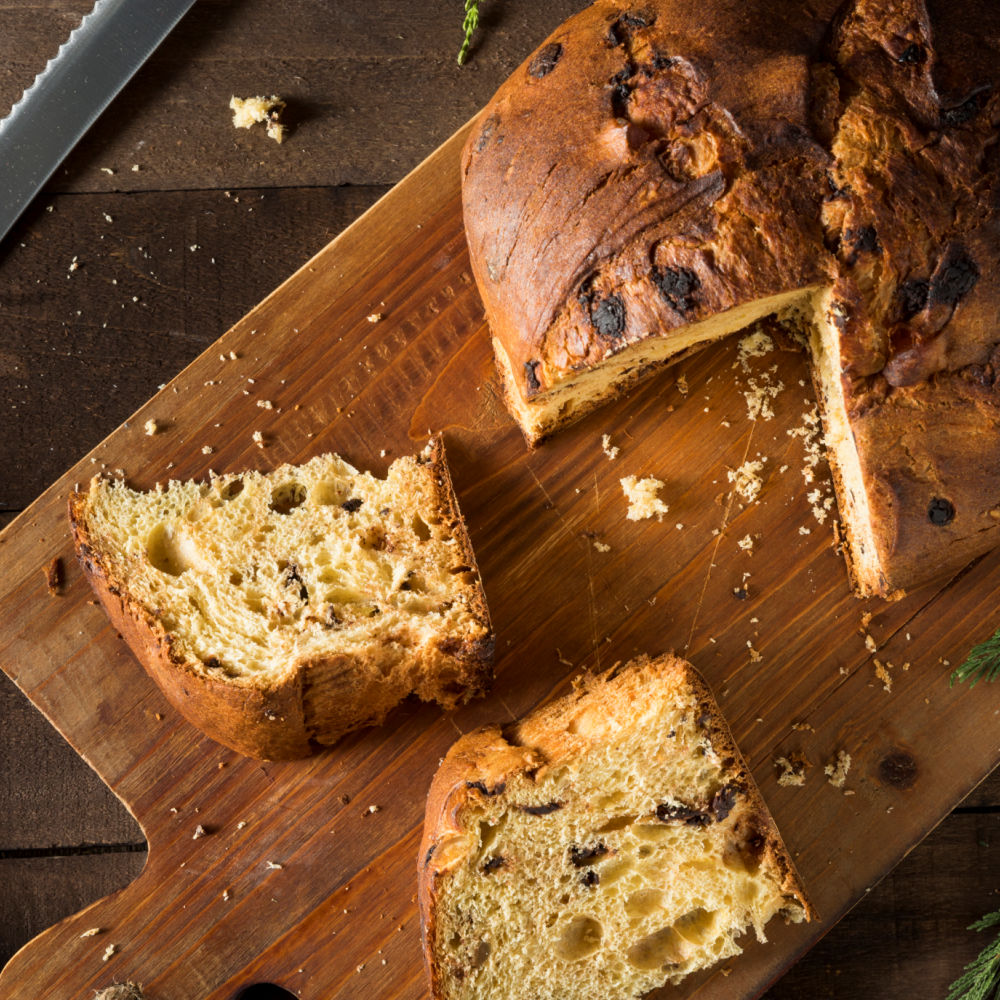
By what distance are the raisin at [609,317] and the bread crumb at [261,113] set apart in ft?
4.78

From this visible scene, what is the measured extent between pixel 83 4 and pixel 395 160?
1203mm

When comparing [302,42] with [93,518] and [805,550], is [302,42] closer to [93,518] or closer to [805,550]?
[93,518]

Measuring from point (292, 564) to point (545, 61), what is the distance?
5.18 feet

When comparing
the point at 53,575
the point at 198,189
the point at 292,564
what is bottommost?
the point at 292,564

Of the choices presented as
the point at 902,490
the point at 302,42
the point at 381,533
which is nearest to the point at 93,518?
the point at 381,533

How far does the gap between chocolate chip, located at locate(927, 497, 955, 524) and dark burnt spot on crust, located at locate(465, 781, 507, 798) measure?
4.48ft

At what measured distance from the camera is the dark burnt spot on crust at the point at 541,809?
8.39 feet

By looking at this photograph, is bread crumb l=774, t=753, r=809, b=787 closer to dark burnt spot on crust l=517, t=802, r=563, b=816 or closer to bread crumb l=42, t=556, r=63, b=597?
dark burnt spot on crust l=517, t=802, r=563, b=816

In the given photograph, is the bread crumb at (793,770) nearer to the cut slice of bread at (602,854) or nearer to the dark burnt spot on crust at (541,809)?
the cut slice of bread at (602,854)

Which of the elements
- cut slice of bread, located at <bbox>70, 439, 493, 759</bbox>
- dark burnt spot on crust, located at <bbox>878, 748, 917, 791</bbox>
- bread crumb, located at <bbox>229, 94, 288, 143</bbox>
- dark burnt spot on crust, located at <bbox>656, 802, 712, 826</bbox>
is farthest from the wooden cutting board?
bread crumb, located at <bbox>229, 94, 288, 143</bbox>

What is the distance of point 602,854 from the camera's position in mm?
2602

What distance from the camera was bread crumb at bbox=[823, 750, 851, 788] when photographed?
2826 millimetres

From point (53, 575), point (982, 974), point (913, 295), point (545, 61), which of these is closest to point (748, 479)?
point (913, 295)

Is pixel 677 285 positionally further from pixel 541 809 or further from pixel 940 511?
pixel 541 809
